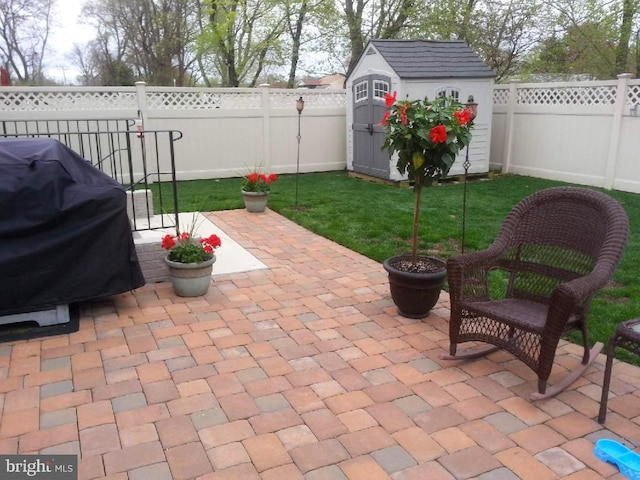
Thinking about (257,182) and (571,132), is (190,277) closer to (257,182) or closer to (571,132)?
(257,182)

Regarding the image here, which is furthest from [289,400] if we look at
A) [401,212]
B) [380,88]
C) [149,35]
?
[149,35]

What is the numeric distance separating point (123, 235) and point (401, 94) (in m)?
5.65

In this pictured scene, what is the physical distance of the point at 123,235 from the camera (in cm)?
364

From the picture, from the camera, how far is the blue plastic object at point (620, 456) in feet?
7.00

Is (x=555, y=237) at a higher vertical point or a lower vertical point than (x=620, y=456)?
higher

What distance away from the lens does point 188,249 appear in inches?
161

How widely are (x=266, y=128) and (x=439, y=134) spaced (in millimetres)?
7050

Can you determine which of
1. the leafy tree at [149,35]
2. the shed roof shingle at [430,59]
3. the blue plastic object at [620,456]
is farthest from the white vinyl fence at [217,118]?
the leafy tree at [149,35]

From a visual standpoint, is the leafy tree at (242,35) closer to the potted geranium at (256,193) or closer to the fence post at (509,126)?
the fence post at (509,126)

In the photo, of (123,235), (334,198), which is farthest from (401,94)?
(123,235)

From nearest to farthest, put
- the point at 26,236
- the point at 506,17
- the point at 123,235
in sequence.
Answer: the point at 26,236 → the point at 123,235 → the point at 506,17

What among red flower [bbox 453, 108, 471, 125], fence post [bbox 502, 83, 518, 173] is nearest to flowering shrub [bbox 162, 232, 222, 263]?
red flower [bbox 453, 108, 471, 125]

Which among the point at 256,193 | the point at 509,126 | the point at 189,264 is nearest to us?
the point at 189,264

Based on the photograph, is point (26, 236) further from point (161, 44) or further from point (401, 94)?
point (161, 44)
